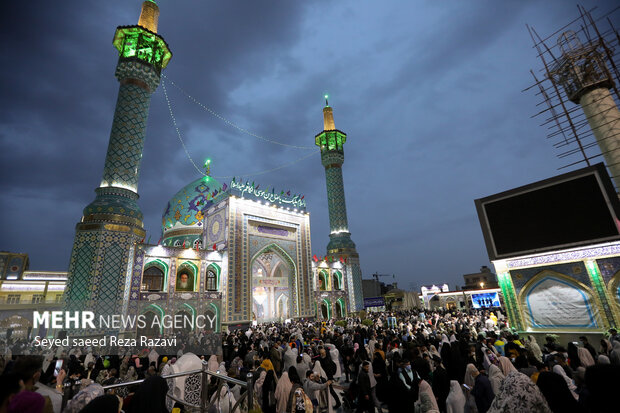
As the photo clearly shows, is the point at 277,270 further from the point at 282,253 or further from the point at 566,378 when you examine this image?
the point at 566,378

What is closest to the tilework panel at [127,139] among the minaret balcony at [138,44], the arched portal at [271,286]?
the minaret balcony at [138,44]

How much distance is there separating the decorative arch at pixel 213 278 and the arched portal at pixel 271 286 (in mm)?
3344

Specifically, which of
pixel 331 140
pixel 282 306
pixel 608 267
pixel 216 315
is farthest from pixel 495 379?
pixel 331 140

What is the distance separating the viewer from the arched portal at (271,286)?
2194 cm

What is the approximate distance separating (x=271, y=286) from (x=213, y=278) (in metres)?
4.99

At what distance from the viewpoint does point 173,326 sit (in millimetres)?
16141

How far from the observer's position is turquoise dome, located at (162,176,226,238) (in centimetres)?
2425

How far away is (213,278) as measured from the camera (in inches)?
747

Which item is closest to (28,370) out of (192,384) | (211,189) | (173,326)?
(192,384)

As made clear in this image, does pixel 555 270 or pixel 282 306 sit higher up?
pixel 555 270

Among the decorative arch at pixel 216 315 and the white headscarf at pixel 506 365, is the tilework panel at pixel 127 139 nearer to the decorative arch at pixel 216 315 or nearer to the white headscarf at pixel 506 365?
the decorative arch at pixel 216 315

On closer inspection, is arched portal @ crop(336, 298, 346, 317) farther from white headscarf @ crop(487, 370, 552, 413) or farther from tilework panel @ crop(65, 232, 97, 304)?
white headscarf @ crop(487, 370, 552, 413)

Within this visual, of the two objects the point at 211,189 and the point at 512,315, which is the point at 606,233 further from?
the point at 211,189

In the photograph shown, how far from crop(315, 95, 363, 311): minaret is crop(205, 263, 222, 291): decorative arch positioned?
36.0ft
